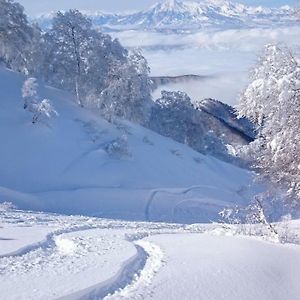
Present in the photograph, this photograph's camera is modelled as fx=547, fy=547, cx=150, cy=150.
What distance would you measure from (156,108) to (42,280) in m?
59.9

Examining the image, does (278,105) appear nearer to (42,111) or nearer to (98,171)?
(98,171)

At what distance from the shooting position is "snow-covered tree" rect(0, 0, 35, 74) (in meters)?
49.6

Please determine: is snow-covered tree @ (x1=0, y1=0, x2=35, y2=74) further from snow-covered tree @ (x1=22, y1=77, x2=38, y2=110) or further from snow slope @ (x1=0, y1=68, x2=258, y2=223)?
snow-covered tree @ (x1=22, y1=77, x2=38, y2=110)

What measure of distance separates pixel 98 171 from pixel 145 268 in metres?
31.1

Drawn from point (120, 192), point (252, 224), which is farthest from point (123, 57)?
point (252, 224)

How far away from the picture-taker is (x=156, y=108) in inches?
2628

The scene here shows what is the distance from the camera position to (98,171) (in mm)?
38969

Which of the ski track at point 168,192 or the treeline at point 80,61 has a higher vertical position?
the treeline at point 80,61

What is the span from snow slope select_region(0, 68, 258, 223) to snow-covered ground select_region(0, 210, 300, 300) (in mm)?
19375

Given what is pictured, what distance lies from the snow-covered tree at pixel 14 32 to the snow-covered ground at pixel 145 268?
4141 cm

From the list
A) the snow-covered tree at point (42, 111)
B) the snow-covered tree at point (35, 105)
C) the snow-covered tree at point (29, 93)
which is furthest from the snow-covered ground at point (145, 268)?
the snow-covered tree at point (29, 93)

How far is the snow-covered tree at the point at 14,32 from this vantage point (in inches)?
1954

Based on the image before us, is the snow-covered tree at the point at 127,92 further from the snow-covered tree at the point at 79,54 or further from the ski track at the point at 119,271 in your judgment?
the ski track at the point at 119,271

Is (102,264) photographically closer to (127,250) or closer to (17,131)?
(127,250)
